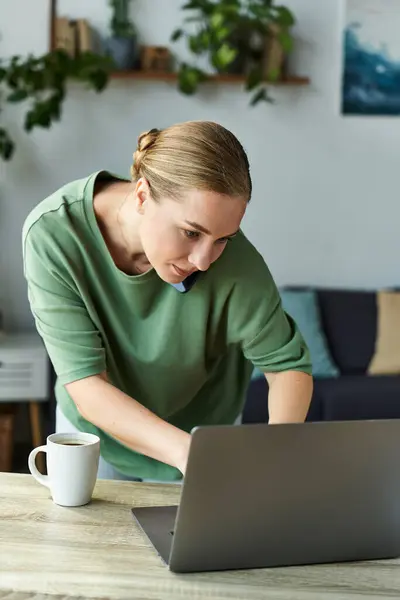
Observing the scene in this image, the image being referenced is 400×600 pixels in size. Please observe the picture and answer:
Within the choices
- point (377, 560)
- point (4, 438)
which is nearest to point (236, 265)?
point (377, 560)

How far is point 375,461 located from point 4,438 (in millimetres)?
2847

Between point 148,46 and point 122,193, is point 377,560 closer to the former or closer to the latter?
point 122,193

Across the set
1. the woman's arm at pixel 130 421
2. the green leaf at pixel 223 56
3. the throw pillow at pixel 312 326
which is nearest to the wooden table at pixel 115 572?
the woman's arm at pixel 130 421

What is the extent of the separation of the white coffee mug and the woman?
10 cm

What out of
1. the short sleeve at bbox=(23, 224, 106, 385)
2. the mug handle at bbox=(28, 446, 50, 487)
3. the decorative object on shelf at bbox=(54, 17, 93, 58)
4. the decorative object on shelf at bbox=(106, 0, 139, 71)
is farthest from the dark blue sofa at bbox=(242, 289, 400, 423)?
the mug handle at bbox=(28, 446, 50, 487)

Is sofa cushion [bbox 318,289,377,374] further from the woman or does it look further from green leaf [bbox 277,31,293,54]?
the woman

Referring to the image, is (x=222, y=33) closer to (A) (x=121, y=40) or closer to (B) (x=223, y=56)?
(B) (x=223, y=56)

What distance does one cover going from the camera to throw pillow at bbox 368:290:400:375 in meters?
4.02

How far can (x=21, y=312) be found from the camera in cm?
429

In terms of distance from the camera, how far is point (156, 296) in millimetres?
1585

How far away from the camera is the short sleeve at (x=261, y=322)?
1568mm

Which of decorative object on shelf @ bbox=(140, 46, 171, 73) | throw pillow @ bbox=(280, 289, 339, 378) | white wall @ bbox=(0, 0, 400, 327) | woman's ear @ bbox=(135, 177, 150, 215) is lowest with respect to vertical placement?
throw pillow @ bbox=(280, 289, 339, 378)

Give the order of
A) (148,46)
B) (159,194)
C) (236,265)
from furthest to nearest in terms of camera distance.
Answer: (148,46) < (236,265) < (159,194)

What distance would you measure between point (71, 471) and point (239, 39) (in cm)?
321
